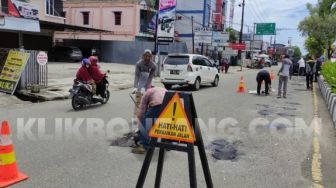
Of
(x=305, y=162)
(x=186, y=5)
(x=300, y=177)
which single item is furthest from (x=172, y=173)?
(x=186, y=5)

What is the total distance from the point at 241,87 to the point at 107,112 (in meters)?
8.86

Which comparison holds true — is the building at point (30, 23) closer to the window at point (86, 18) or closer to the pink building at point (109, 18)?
the pink building at point (109, 18)

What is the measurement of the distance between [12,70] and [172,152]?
8.54m

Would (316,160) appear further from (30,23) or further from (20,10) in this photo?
(20,10)

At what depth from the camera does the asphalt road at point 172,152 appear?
570 centimetres

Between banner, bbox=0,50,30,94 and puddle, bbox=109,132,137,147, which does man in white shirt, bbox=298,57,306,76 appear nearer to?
banner, bbox=0,50,30,94

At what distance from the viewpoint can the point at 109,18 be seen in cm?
4541

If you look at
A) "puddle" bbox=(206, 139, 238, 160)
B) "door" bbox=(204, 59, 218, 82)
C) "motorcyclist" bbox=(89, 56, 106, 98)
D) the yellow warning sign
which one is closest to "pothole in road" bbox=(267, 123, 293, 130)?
"puddle" bbox=(206, 139, 238, 160)

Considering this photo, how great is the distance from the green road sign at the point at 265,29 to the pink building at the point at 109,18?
18814mm

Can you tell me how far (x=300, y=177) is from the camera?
5.96 metres

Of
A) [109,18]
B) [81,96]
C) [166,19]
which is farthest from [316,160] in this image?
[109,18]

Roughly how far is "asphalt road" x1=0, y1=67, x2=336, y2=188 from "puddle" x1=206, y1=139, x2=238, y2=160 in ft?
0.48

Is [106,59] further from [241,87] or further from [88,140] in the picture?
[88,140]

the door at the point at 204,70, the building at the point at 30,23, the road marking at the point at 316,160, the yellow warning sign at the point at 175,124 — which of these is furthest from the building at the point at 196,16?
the yellow warning sign at the point at 175,124
